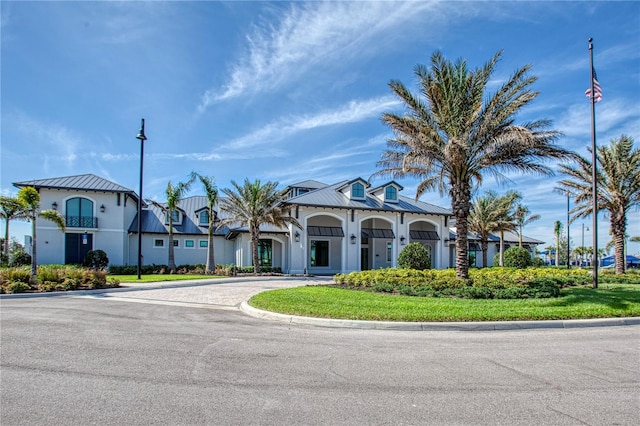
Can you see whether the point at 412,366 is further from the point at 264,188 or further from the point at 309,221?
the point at 309,221

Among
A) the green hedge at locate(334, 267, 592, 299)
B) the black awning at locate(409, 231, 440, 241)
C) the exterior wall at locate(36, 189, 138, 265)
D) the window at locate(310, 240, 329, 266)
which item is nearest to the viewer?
the green hedge at locate(334, 267, 592, 299)

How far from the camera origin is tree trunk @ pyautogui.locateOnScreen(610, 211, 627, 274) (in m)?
24.6

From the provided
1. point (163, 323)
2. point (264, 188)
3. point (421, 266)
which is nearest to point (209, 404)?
point (163, 323)

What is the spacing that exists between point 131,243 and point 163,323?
85.4 ft

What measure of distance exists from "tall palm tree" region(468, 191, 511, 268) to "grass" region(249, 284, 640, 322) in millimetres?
24509

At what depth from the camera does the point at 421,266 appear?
883 inches

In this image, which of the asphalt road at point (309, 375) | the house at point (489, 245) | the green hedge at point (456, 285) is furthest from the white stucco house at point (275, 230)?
the asphalt road at point (309, 375)

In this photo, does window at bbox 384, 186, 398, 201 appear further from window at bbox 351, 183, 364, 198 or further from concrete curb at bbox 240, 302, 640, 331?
concrete curb at bbox 240, 302, 640, 331

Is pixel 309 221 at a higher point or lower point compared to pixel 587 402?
higher

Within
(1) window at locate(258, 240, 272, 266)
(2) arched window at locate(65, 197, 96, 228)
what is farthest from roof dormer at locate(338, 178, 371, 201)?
(2) arched window at locate(65, 197, 96, 228)

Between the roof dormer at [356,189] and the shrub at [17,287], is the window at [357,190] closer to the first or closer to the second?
the roof dormer at [356,189]

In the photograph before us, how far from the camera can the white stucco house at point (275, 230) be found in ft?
97.6

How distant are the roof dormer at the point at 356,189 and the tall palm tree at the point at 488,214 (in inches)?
455

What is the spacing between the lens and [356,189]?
33.2 meters
